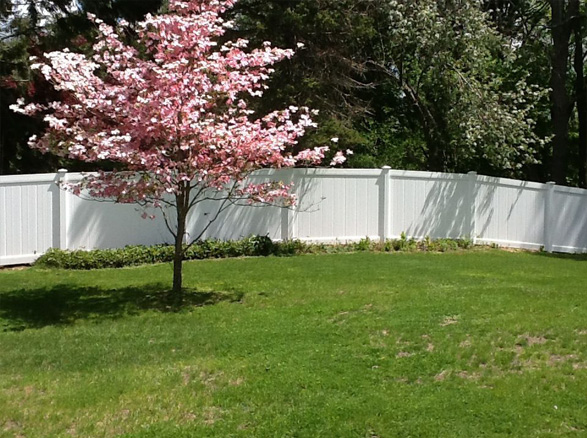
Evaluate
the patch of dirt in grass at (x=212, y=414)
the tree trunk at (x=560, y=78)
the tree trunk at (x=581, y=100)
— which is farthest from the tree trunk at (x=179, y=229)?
the tree trunk at (x=581, y=100)

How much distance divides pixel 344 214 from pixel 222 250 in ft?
9.35

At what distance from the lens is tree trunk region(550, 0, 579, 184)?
59.1ft

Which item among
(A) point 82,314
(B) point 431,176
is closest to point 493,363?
(A) point 82,314

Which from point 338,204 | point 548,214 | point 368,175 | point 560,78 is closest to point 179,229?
point 338,204

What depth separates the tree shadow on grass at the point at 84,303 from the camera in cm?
740

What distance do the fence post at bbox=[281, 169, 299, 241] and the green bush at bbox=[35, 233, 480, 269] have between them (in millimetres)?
211

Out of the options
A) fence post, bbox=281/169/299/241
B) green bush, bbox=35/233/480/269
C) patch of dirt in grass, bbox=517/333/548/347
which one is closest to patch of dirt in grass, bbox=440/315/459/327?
patch of dirt in grass, bbox=517/333/548/347

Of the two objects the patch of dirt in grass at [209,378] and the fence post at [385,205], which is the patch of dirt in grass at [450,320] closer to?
the patch of dirt in grass at [209,378]

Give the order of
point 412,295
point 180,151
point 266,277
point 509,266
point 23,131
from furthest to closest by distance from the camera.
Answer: point 23,131 < point 509,266 < point 266,277 < point 412,295 < point 180,151

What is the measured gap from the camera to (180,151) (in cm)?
750

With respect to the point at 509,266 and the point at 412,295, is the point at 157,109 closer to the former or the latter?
the point at 412,295

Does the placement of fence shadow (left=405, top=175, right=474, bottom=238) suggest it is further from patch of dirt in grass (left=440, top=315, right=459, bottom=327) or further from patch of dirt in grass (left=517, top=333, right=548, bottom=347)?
patch of dirt in grass (left=517, top=333, right=548, bottom=347)

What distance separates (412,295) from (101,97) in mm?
4554

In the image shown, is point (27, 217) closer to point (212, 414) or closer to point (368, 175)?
point (368, 175)
